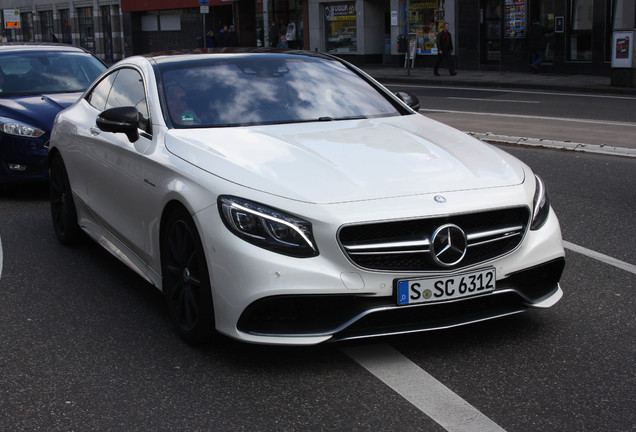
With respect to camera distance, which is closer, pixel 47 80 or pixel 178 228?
pixel 178 228

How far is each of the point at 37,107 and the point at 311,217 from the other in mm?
6150

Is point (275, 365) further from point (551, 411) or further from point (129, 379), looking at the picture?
point (551, 411)

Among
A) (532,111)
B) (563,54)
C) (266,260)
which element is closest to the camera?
(266,260)

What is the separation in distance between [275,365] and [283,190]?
32.9 inches

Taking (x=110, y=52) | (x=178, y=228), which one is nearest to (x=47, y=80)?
(x=178, y=228)

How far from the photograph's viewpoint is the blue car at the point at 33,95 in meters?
9.03

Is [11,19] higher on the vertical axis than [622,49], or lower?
higher

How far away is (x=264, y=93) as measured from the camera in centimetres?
549

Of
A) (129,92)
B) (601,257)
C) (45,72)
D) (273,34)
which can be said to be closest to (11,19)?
(273,34)

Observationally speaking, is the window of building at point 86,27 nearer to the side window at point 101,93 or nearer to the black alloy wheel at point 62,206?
the black alloy wheel at point 62,206

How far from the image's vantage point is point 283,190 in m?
4.11

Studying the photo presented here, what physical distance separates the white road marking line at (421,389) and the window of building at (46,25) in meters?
60.3

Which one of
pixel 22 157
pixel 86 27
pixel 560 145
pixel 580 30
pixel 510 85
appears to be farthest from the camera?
pixel 86 27

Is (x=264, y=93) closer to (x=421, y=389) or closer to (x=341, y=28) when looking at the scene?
(x=421, y=389)
